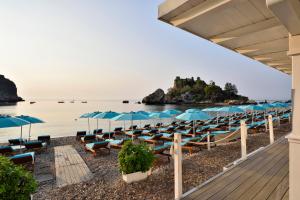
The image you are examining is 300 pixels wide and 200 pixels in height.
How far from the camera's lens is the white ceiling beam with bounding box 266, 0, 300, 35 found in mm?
1549

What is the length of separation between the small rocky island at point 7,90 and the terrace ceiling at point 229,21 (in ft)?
552

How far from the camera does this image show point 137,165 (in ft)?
15.9

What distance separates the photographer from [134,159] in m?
4.89

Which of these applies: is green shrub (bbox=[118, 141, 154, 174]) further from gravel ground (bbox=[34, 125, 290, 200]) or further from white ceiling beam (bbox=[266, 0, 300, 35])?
white ceiling beam (bbox=[266, 0, 300, 35])

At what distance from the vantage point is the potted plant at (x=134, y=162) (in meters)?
4.80

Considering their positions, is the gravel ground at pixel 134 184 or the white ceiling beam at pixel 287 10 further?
the gravel ground at pixel 134 184

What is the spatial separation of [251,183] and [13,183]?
14.4 ft

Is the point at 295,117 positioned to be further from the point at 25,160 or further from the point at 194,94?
the point at 194,94

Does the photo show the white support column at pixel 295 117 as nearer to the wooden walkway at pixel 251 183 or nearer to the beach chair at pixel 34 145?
the wooden walkway at pixel 251 183

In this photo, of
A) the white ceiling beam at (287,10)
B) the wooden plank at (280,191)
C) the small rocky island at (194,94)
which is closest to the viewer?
the white ceiling beam at (287,10)

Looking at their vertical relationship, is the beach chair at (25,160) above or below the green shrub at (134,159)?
below

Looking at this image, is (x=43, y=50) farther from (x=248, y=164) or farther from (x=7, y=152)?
(x=248, y=164)

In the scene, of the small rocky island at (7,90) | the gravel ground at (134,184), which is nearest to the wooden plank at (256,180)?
the gravel ground at (134,184)

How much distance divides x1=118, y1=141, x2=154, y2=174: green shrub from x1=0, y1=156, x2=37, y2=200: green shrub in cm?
226
